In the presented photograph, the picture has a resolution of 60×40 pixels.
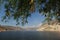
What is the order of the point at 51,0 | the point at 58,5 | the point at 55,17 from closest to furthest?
the point at 51,0 < the point at 58,5 < the point at 55,17

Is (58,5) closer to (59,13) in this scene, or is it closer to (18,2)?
(59,13)

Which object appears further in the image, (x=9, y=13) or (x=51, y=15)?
(x=51, y=15)

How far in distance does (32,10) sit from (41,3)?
43 centimetres

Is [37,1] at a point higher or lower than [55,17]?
higher

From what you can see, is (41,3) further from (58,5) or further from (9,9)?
(9,9)

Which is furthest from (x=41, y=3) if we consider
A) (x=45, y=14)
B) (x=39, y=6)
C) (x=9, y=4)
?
(x=9, y=4)

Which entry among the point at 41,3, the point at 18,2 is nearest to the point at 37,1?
the point at 41,3

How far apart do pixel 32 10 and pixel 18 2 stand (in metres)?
0.61

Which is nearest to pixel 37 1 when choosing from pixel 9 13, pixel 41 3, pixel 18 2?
pixel 41 3

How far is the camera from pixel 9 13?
7434 mm

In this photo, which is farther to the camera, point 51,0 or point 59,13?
point 59,13

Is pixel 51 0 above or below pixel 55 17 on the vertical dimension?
above

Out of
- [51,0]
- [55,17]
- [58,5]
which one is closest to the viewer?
[51,0]

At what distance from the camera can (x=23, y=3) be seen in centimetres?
726
